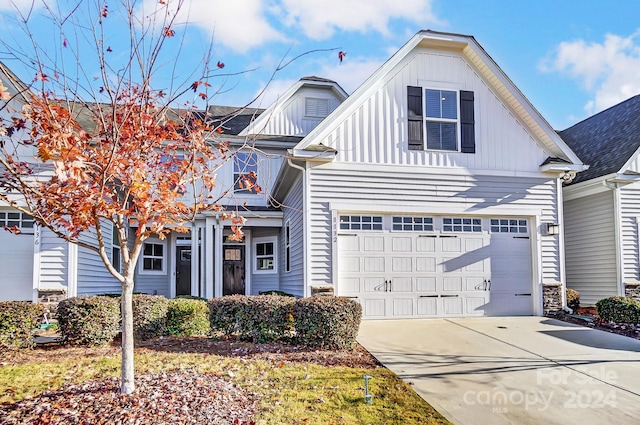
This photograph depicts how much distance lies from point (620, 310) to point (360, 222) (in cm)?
558

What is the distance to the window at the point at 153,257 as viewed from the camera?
15.2 m

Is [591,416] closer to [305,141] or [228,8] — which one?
[228,8]

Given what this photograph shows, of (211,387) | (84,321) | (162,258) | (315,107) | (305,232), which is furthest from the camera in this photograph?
(315,107)

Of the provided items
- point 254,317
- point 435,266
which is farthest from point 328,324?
point 435,266

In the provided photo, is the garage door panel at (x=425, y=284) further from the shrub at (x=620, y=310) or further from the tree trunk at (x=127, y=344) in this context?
the tree trunk at (x=127, y=344)

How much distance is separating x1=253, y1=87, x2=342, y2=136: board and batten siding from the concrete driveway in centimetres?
835

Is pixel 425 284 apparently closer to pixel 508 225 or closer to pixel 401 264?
pixel 401 264

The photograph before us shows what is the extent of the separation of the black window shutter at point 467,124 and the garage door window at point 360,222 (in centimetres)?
268

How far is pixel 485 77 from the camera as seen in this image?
1103cm

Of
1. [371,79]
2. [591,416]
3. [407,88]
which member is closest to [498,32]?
[407,88]

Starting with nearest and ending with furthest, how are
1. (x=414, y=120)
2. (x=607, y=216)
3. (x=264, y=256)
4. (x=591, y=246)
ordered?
(x=414, y=120)
(x=607, y=216)
(x=591, y=246)
(x=264, y=256)

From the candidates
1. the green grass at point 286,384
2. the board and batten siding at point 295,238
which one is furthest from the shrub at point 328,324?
the board and batten siding at point 295,238

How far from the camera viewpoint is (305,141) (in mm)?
9688

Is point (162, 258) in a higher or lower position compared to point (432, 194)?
lower
